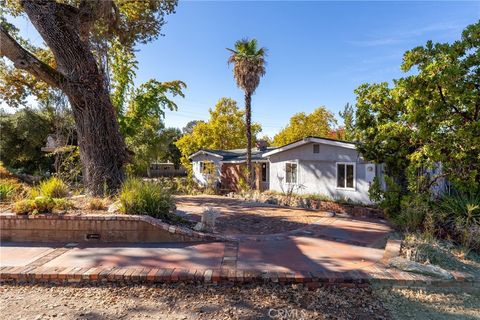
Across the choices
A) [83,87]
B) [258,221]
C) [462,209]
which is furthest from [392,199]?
[83,87]

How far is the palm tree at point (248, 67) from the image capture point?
16906 mm

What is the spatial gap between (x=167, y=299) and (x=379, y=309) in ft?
9.09

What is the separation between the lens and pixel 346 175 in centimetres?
1325

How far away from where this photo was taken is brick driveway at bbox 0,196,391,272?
15.1 ft

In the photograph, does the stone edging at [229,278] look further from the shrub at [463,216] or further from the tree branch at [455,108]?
the tree branch at [455,108]

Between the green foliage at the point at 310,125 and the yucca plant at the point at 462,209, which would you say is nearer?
the yucca plant at the point at 462,209

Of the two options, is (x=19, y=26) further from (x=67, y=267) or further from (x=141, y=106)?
(x=67, y=267)

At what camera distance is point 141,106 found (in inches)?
592

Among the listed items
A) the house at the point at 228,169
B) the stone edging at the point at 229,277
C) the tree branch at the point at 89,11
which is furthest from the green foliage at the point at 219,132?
the stone edging at the point at 229,277

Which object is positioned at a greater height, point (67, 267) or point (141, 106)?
point (141, 106)

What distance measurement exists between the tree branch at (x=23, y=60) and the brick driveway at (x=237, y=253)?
453cm

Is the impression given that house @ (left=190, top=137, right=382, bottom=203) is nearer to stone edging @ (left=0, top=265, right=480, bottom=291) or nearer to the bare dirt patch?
the bare dirt patch

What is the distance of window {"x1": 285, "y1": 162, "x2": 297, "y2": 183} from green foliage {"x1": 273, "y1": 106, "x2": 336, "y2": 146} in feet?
44.8

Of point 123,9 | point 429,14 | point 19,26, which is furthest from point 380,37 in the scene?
point 19,26
